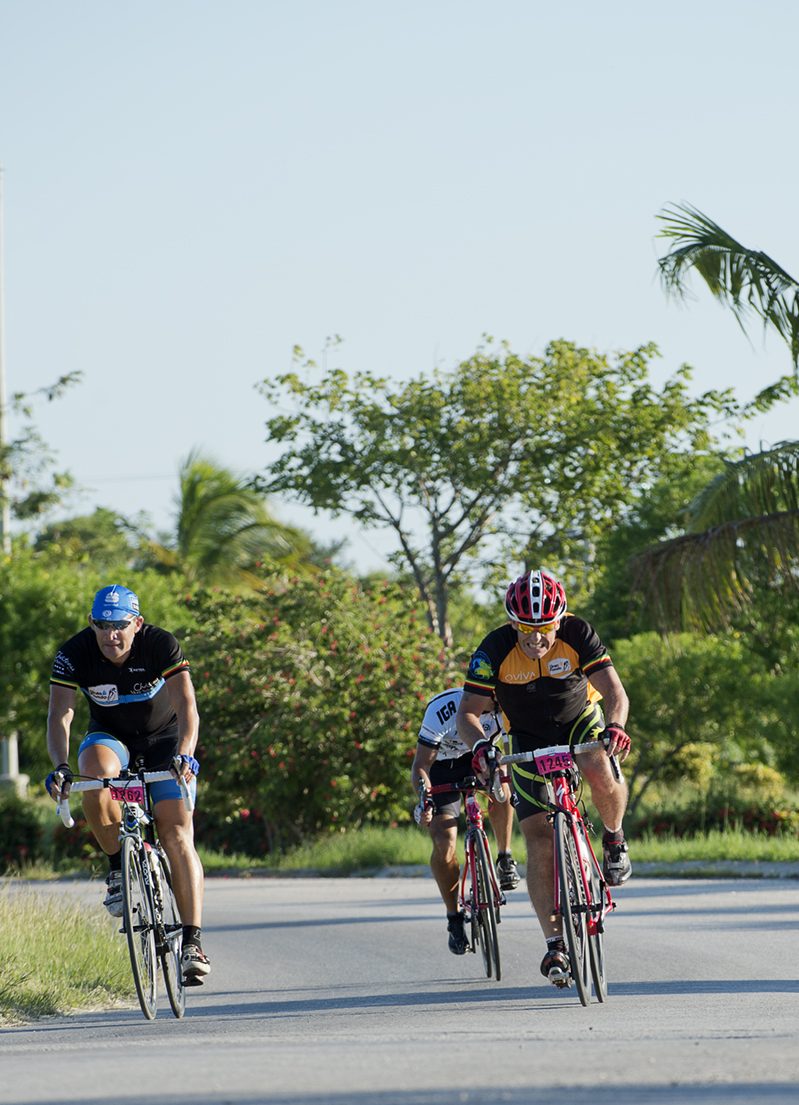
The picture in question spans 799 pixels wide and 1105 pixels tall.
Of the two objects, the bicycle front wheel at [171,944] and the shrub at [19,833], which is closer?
the bicycle front wheel at [171,944]

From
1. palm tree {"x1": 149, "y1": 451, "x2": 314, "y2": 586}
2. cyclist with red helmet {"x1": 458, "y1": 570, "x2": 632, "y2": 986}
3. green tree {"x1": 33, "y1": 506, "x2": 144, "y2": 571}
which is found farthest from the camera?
green tree {"x1": 33, "y1": 506, "x2": 144, "y2": 571}

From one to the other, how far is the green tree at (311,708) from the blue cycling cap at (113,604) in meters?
15.9

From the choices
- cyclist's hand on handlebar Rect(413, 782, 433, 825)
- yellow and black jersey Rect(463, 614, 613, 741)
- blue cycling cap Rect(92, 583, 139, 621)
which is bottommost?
cyclist's hand on handlebar Rect(413, 782, 433, 825)

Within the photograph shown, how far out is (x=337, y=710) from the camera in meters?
24.8

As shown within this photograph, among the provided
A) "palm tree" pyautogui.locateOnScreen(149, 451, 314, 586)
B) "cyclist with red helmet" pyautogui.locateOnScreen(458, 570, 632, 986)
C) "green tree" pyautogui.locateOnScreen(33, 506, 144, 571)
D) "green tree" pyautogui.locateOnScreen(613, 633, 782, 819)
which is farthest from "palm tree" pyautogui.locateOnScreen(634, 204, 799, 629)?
"green tree" pyautogui.locateOnScreen(33, 506, 144, 571)

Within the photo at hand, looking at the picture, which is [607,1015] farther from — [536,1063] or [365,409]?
[365,409]

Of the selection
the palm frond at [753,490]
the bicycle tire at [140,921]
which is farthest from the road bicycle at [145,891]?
the palm frond at [753,490]

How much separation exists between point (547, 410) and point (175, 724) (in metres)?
22.1

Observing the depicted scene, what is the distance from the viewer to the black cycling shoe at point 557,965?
8477mm

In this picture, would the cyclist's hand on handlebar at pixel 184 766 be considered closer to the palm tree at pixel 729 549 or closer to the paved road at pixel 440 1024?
the paved road at pixel 440 1024

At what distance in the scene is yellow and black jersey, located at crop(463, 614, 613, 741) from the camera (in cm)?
891

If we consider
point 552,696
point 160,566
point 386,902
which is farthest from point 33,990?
point 160,566

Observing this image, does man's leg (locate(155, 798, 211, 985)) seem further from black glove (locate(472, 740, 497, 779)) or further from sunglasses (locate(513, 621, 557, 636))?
sunglasses (locate(513, 621, 557, 636))

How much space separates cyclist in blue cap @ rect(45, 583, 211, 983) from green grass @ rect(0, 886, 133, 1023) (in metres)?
1.10
